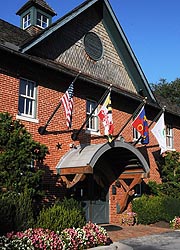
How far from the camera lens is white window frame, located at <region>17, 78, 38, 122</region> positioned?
12.4 metres

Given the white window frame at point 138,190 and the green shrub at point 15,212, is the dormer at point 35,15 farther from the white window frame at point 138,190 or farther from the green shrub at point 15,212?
the green shrub at point 15,212

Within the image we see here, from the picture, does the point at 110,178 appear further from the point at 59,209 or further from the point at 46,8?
the point at 46,8

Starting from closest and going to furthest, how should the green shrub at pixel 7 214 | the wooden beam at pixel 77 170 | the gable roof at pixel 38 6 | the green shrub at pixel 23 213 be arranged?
the green shrub at pixel 7 214, the green shrub at pixel 23 213, the wooden beam at pixel 77 170, the gable roof at pixel 38 6

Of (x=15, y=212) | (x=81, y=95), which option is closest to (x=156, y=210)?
(x=81, y=95)

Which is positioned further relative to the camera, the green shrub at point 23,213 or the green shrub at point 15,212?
the green shrub at point 23,213

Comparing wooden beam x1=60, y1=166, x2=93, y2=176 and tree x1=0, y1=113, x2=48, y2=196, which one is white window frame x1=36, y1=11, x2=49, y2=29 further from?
wooden beam x1=60, y1=166, x2=93, y2=176

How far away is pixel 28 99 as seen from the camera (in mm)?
12719

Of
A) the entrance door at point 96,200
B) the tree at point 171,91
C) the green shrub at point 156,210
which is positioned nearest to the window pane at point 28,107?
the entrance door at point 96,200

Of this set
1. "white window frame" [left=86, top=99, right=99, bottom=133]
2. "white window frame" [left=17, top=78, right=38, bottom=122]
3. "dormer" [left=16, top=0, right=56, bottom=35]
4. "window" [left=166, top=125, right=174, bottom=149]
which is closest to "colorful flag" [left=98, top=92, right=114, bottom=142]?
"white window frame" [left=86, top=99, right=99, bottom=133]

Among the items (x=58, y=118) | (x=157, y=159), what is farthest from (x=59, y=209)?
(x=157, y=159)

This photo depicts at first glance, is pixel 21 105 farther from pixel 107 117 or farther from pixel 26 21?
pixel 26 21

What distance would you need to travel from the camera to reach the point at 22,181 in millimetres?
9656

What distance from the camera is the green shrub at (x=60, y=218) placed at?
30.0 feet

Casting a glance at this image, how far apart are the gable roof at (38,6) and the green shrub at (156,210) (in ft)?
35.8
